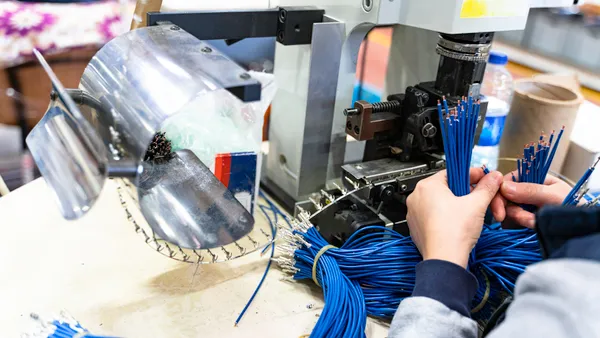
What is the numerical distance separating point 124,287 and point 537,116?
0.93 meters

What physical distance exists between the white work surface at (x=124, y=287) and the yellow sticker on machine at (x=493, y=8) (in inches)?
21.1

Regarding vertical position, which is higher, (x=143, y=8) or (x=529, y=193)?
(x=143, y=8)

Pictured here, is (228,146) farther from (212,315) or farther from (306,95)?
(212,315)

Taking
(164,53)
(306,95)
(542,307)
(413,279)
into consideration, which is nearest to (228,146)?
(306,95)

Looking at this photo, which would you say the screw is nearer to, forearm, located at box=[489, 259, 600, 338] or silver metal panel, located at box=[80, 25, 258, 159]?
silver metal panel, located at box=[80, 25, 258, 159]

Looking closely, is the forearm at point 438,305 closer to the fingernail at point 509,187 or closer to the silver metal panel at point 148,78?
the fingernail at point 509,187

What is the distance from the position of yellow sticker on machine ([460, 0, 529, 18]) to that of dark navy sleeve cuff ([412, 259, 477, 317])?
0.43 meters

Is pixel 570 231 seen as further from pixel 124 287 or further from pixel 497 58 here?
pixel 497 58

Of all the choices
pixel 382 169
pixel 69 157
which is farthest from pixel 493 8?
pixel 69 157

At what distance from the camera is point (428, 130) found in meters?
0.94

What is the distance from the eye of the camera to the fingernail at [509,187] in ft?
2.63

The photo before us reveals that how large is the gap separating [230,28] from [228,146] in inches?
8.6

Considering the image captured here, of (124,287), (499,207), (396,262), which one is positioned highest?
(499,207)

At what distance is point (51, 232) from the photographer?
96 cm
